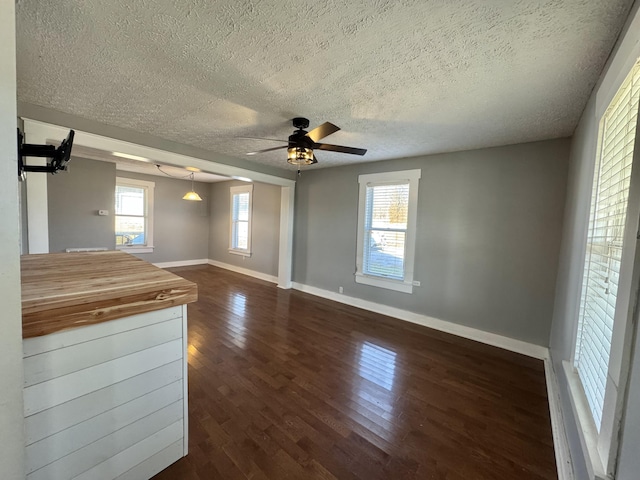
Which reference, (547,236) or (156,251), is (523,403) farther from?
(156,251)

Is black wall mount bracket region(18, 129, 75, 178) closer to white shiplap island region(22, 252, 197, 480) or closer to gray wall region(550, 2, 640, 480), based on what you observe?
white shiplap island region(22, 252, 197, 480)

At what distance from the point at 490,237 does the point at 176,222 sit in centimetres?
706

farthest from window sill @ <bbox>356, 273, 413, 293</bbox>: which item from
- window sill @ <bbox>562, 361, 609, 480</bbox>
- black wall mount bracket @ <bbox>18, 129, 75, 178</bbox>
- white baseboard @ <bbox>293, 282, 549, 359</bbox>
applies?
black wall mount bracket @ <bbox>18, 129, 75, 178</bbox>

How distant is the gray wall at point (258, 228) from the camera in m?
5.90

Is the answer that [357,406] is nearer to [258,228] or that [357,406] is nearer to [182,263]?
[258,228]

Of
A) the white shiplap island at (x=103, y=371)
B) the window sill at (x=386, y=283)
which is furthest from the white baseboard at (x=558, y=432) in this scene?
the white shiplap island at (x=103, y=371)

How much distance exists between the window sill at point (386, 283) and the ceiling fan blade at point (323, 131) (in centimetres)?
255

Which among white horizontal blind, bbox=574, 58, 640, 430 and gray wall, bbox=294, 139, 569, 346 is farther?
gray wall, bbox=294, 139, 569, 346

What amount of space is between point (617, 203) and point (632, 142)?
0.30 metres

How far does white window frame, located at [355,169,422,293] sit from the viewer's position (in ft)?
12.3

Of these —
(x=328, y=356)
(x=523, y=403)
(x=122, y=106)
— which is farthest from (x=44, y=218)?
(x=523, y=403)

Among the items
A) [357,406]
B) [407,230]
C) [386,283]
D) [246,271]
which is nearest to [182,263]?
[246,271]

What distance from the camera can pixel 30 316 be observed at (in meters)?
0.92

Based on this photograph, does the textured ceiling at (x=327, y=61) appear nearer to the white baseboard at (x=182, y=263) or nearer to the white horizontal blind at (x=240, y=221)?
the white horizontal blind at (x=240, y=221)
